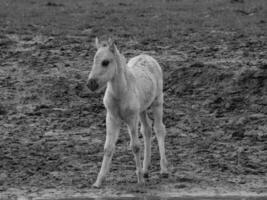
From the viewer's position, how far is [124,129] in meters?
12.6

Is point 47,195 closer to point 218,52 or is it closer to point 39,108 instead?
point 39,108

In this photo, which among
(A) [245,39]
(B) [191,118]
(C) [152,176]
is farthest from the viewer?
(A) [245,39]

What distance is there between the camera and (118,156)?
37.6 feet

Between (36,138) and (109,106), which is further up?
(109,106)

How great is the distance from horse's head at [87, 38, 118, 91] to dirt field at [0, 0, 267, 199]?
1301 millimetres

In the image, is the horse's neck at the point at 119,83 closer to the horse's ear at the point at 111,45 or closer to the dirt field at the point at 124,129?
the horse's ear at the point at 111,45

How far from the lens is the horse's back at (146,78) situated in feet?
34.1

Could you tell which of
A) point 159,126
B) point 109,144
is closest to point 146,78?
point 159,126

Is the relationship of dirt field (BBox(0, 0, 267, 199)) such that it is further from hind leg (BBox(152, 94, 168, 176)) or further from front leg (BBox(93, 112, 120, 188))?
hind leg (BBox(152, 94, 168, 176))

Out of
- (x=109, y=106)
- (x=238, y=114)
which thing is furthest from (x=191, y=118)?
(x=109, y=106)

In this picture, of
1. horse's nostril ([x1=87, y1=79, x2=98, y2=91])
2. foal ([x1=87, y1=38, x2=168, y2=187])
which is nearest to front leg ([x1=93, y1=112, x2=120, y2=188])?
foal ([x1=87, y1=38, x2=168, y2=187])

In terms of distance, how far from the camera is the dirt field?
10648 mm

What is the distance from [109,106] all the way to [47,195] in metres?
1.26

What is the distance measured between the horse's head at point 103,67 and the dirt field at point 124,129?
1301mm
